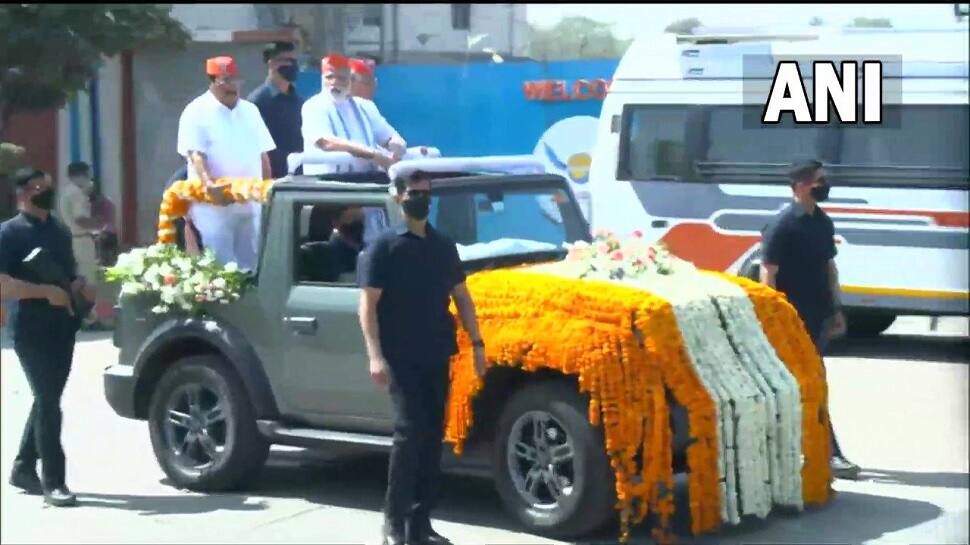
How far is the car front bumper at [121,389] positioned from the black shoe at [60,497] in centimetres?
65

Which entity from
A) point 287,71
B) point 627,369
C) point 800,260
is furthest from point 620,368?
point 287,71

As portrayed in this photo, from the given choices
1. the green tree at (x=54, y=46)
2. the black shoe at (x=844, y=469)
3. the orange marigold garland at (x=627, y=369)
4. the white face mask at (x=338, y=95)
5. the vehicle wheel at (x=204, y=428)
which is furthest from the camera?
the green tree at (x=54, y=46)

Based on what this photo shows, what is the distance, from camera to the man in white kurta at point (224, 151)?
8789mm

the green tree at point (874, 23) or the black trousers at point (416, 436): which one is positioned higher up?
the green tree at point (874, 23)

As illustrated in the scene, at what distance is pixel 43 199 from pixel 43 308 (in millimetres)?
543

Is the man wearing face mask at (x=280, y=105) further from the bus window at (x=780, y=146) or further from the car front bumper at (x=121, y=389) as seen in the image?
the bus window at (x=780, y=146)

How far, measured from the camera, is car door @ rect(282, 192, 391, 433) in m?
7.66

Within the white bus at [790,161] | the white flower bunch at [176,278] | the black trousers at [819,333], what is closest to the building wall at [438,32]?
the white bus at [790,161]

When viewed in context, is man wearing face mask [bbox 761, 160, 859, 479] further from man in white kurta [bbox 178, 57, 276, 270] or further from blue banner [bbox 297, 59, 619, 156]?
blue banner [bbox 297, 59, 619, 156]

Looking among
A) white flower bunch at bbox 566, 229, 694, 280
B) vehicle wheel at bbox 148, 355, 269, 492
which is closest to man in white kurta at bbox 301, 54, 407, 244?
vehicle wheel at bbox 148, 355, 269, 492

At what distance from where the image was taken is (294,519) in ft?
25.4

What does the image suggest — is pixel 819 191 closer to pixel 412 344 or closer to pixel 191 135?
pixel 412 344

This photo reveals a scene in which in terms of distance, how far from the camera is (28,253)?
791cm

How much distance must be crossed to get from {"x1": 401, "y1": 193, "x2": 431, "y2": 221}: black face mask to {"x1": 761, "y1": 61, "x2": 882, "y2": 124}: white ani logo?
659 cm
